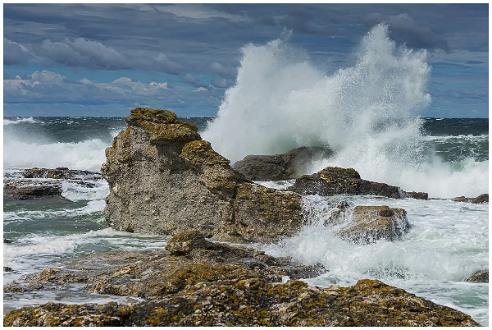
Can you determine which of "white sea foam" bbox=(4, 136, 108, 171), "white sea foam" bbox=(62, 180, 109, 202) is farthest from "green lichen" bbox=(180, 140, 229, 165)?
"white sea foam" bbox=(4, 136, 108, 171)

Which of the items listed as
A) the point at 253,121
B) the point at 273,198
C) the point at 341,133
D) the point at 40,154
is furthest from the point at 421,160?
the point at 40,154

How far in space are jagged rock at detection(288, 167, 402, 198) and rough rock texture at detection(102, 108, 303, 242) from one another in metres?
4.20

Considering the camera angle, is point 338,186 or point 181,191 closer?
point 181,191

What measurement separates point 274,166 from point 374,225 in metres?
13.1

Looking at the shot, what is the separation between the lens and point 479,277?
38.3ft

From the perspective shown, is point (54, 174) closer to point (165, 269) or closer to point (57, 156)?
point (57, 156)

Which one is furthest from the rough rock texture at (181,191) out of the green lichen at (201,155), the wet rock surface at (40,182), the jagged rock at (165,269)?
the wet rock surface at (40,182)

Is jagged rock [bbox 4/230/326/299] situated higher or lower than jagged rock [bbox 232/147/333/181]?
lower

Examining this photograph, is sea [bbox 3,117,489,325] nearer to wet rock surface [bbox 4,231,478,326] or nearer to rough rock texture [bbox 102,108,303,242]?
rough rock texture [bbox 102,108,303,242]

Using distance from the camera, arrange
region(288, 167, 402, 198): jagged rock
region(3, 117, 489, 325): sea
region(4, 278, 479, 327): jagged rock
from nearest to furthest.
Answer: region(4, 278, 479, 327): jagged rock, region(3, 117, 489, 325): sea, region(288, 167, 402, 198): jagged rock

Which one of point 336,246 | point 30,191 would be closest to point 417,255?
point 336,246

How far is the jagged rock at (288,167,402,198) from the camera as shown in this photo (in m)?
20.4

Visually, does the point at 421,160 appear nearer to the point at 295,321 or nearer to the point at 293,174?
the point at 293,174

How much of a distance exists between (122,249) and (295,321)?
8.78 meters
